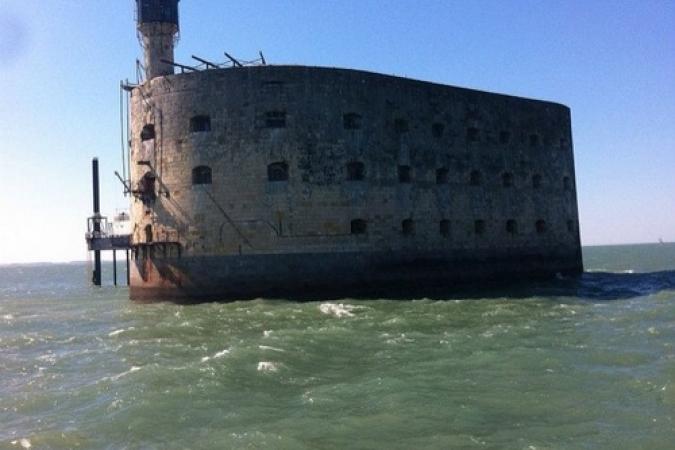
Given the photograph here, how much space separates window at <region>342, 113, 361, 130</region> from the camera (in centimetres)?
2058

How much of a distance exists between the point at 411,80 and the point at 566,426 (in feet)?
53.8

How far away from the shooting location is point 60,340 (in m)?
13.9

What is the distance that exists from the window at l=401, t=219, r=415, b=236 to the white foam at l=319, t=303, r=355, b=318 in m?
4.28

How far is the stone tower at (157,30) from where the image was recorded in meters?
22.7

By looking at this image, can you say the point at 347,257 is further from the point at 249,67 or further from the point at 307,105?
the point at 249,67

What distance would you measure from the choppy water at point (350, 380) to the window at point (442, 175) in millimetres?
6923

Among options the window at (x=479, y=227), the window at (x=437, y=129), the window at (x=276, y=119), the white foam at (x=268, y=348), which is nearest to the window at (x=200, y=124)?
the window at (x=276, y=119)

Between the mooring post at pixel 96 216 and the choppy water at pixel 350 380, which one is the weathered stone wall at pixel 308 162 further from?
the mooring post at pixel 96 216

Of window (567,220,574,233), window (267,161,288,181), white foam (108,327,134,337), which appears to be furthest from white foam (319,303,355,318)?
window (567,220,574,233)

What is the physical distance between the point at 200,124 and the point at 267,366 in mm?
11709

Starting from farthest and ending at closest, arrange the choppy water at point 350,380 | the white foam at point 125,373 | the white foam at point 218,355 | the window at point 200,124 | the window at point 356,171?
the window at point 356,171 < the window at point 200,124 < the white foam at point 218,355 < the white foam at point 125,373 < the choppy water at point 350,380

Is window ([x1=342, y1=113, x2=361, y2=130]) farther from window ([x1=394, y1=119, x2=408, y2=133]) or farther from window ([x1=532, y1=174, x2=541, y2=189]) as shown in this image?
window ([x1=532, y1=174, x2=541, y2=189])

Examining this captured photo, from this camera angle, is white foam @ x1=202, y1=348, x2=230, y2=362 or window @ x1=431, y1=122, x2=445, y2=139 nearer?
white foam @ x1=202, y1=348, x2=230, y2=362

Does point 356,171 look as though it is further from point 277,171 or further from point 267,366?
point 267,366
